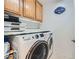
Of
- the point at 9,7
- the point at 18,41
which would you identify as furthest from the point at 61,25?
the point at 18,41

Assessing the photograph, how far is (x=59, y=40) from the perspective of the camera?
3.64 meters

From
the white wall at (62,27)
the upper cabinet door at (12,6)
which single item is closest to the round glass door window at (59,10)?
the white wall at (62,27)

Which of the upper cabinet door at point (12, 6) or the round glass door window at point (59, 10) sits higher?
the round glass door window at point (59, 10)

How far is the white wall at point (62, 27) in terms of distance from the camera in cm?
355

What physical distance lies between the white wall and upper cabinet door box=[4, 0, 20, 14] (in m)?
2.01

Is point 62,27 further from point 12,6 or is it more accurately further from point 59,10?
point 12,6

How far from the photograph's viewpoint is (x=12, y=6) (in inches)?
62.8

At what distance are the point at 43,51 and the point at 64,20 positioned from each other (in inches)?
73.4

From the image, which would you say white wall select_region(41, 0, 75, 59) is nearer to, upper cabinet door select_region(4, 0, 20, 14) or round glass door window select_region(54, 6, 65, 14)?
round glass door window select_region(54, 6, 65, 14)

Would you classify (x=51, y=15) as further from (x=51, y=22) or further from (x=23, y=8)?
(x=23, y=8)

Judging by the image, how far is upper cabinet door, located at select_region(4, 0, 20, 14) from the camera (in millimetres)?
1431

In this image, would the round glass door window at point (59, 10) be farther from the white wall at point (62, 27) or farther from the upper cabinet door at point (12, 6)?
the upper cabinet door at point (12, 6)

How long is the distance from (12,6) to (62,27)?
2.30 meters

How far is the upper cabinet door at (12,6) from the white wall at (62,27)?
6.61ft
